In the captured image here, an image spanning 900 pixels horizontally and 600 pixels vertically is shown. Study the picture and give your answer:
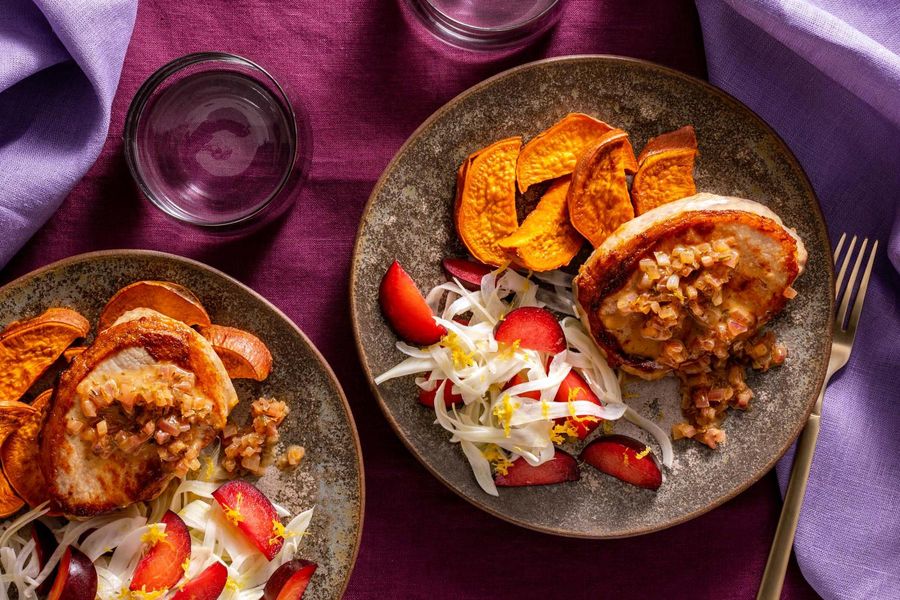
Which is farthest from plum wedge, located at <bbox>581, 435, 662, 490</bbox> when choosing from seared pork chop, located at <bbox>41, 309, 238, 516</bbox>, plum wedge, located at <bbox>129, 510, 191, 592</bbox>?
plum wedge, located at <bbox>129, 510, 191, 592</bbox>

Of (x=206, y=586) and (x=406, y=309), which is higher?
(x=406, y=309)

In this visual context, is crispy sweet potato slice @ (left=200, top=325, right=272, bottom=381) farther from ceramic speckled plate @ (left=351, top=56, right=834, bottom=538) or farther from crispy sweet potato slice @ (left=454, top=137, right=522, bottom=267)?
crispy sweet potato slice @ (left=454, top=137, right=522, bottom=267)

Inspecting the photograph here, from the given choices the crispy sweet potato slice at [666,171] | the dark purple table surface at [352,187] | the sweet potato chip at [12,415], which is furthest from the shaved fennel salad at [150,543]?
the crispy sweet potato slice at [666,171]

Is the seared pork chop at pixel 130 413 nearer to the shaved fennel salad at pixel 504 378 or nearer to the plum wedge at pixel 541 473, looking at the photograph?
the shaved fennel salad at pixel 504 378

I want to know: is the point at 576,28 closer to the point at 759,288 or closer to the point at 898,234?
the point at 759,288

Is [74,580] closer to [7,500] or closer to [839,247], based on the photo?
[7,500]

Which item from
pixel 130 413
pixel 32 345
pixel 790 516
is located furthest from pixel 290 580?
pixel 790 516

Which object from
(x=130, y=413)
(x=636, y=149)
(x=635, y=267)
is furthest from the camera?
(x=636, y=149)

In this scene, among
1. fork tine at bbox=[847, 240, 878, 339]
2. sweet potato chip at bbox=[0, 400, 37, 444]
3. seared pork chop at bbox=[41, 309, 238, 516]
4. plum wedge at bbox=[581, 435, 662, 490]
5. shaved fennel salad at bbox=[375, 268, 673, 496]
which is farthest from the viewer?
fork tine at bbox=[847, 240, 878, 339]
